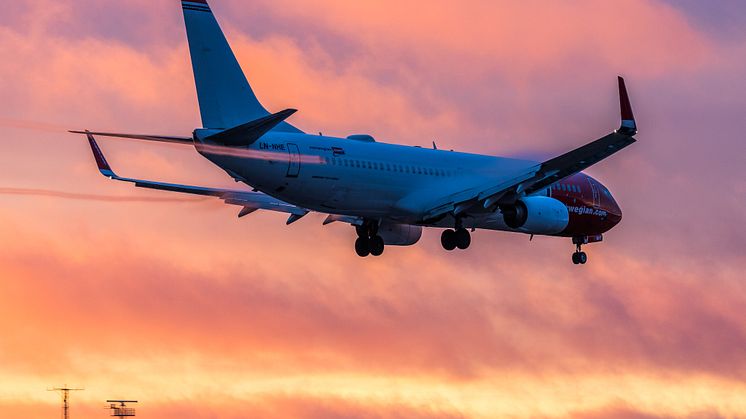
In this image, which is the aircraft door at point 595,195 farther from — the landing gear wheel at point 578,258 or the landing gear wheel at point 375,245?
the landing gear wheel at point 375,245

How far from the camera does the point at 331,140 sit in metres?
67.4

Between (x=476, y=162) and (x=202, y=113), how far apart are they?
51.8 feet

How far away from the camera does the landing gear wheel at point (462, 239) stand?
235ft

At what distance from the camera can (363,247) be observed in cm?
7300

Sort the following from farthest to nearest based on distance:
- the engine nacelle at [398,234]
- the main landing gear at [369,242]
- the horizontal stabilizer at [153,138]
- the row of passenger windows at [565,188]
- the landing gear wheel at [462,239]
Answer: the row of passenger windows at [565,188] < the engine nacelle at [398,234] < the main landing gear at [369,242] < the landing gear wheel at [462,239] < the horizontal stabilizer at [153,138]

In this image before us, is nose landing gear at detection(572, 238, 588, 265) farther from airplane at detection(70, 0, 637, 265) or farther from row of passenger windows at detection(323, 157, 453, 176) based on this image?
row of passenger windows at detection(323, 157, 453, 176)

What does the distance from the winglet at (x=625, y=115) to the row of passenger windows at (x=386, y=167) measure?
35.3ft

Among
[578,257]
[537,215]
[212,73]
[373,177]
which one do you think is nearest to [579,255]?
[578,257]

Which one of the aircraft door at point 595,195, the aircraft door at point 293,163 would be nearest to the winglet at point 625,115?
the aircraft door at point 293,163

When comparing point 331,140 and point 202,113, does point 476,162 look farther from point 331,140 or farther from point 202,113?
point 202,113

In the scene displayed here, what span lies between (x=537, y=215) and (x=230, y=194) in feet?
44.9

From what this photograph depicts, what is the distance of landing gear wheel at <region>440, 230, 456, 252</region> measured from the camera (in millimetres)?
71688

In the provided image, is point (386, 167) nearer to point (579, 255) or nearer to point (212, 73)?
point (212, 73)

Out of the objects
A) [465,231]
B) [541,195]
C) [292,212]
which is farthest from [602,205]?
[292,212]
